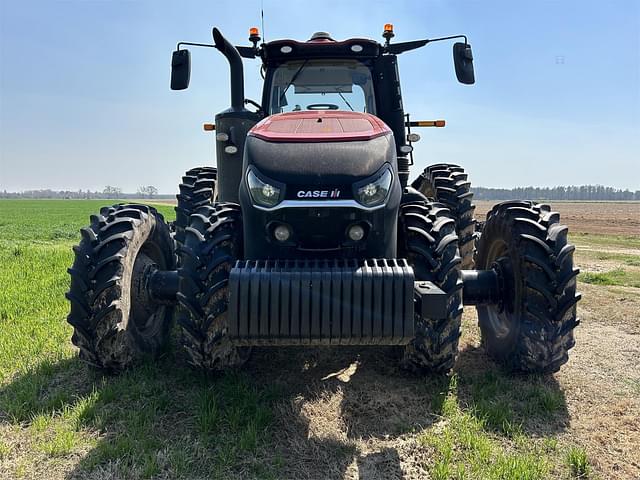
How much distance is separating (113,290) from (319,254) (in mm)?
1554

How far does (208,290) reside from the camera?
3109 millimetres

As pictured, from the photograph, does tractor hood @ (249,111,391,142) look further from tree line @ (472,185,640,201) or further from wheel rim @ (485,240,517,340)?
tree line @ (472,185,640,201)

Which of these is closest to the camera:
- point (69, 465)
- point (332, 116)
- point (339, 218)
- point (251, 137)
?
point (69, 465)

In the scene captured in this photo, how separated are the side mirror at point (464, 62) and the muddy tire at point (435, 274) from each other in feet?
5.71

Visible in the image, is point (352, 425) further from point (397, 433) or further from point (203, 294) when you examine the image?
point (203, 294)

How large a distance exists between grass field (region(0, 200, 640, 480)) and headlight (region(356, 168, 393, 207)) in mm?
1426

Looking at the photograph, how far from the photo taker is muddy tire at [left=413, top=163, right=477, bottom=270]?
19.3ft

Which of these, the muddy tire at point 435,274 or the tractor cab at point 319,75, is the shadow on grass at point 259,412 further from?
the tractor cab at point 319,75

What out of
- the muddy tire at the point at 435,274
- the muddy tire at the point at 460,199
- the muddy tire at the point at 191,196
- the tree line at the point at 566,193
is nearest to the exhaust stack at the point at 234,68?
the muddy tire at the point at 191,196

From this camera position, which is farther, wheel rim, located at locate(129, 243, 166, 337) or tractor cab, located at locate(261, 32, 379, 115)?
tractor cab, located at locate(261, 32, 379, 115)

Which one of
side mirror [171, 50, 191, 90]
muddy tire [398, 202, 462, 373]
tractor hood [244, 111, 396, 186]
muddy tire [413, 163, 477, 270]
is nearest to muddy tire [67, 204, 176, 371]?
side mirror [171, 50, 191, 90]

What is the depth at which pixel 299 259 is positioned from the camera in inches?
120

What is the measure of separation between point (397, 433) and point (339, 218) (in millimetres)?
1399

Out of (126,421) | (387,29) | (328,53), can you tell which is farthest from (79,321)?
(387,29)
